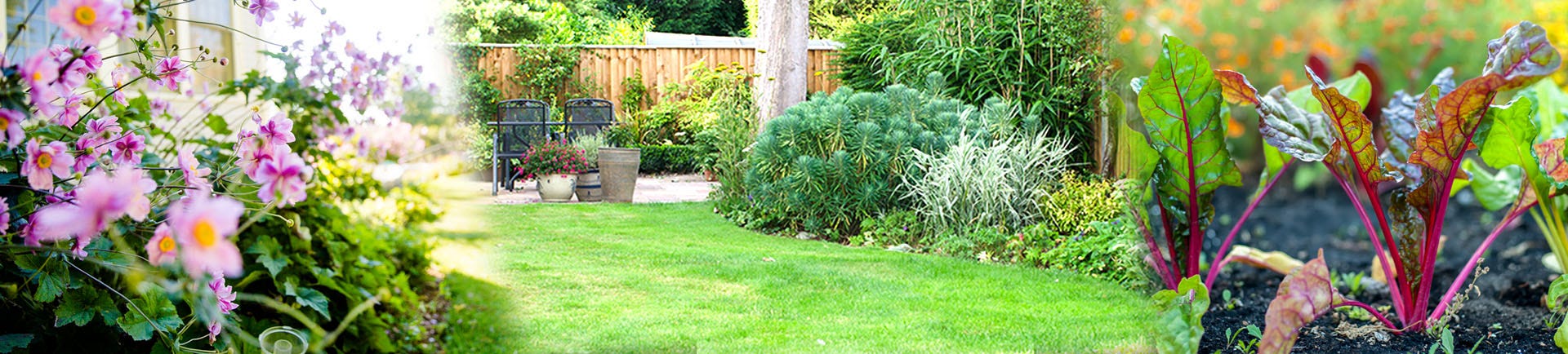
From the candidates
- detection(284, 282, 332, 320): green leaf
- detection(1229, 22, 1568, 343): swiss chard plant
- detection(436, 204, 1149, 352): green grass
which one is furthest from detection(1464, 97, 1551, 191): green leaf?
detection(284, 282, 332, 320): green leaf

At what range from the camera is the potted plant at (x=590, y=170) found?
1365 mm

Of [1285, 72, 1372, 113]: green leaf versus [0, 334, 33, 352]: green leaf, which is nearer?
[0, 334, 33, 352]: green leaf

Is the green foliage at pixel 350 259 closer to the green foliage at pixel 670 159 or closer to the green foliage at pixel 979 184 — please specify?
the green foliage at pixel 670 159

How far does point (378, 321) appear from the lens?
5.71ft

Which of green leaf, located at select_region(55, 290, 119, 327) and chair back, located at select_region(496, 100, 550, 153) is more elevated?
chair back, located at select_region(496, 100, 550, 153)

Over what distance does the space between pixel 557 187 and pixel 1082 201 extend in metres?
1.11

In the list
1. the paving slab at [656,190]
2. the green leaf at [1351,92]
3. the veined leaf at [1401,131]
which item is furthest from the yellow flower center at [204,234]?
the veined leaf at [1401,131]

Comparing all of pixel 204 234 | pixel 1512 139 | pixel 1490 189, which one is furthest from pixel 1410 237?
pixel 204 234

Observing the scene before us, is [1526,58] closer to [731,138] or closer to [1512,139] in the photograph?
[1512,139]

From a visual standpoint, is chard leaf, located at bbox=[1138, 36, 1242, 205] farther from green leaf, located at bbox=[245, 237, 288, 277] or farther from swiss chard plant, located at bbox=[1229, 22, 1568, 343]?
green leaf, located at bbox=[245, 237, 288, 277]

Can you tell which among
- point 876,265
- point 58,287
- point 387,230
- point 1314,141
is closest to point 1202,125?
point 1314,141

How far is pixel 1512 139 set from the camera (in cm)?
120

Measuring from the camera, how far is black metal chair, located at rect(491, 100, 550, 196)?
1.33 meters

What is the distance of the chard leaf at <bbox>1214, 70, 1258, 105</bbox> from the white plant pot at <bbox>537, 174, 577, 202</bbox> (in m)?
0.84
